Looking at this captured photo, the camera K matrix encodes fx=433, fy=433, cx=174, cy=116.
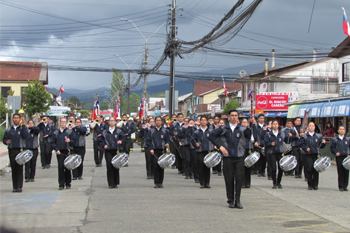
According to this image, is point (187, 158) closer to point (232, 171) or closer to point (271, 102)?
point (232, 171)

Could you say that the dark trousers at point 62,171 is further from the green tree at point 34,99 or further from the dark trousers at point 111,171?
the green tree at point 34,99

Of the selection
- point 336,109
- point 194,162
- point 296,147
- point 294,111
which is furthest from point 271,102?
point 194,162

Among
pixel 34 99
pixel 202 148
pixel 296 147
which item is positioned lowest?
pixel 296 147

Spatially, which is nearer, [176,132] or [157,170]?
[157,170]

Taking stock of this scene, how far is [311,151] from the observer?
12.2 metres

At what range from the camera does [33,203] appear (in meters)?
9.48

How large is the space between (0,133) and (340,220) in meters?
31.7

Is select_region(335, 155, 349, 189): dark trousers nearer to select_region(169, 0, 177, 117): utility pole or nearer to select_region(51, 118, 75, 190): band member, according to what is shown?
select_region(51, 118, 75, 190): band member

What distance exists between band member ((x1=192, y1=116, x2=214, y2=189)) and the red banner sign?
24.9m

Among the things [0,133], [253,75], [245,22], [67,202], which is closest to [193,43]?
[245,22]

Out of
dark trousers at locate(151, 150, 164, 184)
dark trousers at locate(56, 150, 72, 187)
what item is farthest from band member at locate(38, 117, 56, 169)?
dark trousers at locate(151, 150, 164, 184)

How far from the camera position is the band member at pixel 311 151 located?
12070 millimetres

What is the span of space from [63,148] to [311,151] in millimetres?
6935

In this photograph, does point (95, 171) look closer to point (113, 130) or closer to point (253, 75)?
point (113, 130)
